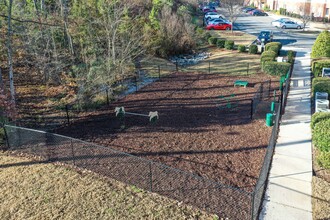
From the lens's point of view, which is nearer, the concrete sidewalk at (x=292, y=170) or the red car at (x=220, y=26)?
the concrete sidewalk at (x=292, y=170)

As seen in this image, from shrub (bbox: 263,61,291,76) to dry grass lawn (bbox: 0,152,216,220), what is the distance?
528 inches

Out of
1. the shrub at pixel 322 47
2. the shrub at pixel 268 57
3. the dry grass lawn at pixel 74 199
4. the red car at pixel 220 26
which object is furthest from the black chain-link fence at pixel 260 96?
the red car at pixel 220 26

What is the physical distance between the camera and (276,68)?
59.6 ft

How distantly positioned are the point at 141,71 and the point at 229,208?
15258mm

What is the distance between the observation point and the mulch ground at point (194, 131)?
348 inches

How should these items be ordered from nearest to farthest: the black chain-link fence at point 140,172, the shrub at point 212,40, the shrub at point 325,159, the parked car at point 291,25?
the black chain-link fence at point 140,172
the shrub at point 325,159
the shrub at point 212,40
the parked car at point 291,25

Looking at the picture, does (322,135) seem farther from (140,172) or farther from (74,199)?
(74,199)

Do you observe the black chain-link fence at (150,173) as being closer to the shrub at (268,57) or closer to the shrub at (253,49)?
the shrub at (268,57)

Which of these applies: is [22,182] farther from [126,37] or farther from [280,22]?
[280,22]

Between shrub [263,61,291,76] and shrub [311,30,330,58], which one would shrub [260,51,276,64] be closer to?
shrub [263,61,291,76]

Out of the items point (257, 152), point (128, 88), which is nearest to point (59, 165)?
point (257, 152)

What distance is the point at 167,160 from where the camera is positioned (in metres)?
9.12

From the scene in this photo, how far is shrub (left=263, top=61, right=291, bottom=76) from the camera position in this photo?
17812mm

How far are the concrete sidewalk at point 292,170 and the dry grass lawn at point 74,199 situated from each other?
1.79m
